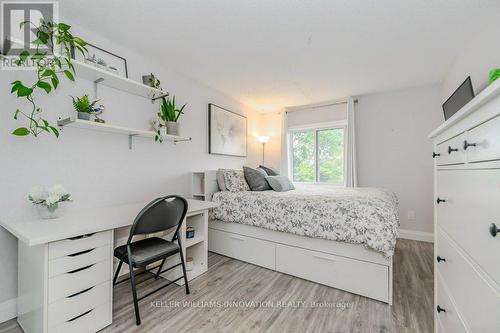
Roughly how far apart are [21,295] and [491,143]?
8.57 ft

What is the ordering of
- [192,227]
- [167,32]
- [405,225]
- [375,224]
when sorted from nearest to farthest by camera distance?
[375,224]
[167,32]
[192,227]
[405,225]

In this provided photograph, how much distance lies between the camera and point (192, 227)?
93.6 inches

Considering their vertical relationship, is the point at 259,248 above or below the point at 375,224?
below

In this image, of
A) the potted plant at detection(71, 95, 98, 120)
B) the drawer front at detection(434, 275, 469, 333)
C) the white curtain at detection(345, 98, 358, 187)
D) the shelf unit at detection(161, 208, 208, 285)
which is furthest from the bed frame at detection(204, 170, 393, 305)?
the white curtain at detection(345, 98, 358, 187)

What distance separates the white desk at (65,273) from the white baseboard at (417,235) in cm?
379

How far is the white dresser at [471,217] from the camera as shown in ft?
2.05

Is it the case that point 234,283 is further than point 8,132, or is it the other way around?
point 234,283

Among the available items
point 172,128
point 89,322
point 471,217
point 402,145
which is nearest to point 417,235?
point 402,145

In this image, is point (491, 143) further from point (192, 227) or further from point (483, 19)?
point (192, 227)

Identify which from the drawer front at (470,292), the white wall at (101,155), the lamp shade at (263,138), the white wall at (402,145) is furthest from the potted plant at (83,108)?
the white wall at (402,145)

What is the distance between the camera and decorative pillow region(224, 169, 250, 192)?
2.89 m

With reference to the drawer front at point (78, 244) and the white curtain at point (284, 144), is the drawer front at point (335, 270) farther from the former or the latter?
the white curtain at point (284, 144)

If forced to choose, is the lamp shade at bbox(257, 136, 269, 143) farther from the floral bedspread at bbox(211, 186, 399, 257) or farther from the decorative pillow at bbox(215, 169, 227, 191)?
the floral bedspread at bbox(211, 186, 399, 257)

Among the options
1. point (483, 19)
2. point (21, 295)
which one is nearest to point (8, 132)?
point (21, 295)
